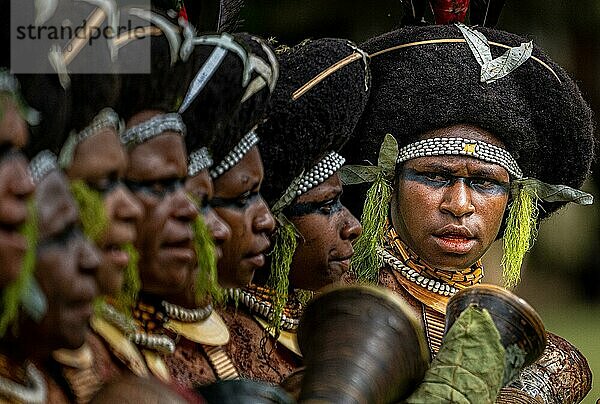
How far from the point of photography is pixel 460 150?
5.27 metres

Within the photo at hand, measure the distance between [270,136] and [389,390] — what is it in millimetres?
1141

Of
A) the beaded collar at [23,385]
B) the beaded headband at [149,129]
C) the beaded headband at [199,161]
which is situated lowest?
Answer: the beaded collar at [23,385]

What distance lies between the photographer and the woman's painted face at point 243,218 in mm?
4141

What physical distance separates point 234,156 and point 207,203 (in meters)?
0.29

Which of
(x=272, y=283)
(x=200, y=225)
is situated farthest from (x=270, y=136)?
(x=200, y=225)

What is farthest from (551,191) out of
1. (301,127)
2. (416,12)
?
(301,127)

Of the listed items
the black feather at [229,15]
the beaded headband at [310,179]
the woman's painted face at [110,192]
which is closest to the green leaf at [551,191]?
the beaded headband at [310,179]

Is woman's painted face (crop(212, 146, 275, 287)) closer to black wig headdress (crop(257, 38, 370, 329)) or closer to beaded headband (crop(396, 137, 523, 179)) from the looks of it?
black wig headdress (crop(257, 38, 370, 329))

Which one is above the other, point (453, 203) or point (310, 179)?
point (310, 179)

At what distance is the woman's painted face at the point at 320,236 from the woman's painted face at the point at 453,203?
1.80 ft

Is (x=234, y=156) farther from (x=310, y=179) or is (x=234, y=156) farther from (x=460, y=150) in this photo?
(x=460, y=150)

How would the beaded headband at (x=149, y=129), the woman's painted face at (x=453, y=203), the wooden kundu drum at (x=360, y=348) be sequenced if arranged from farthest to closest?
the woman's painted face at (x=453, y=203) → the wooden kundu drum at (x=360, y=348) → the beaded headband at (x=149, y=129)

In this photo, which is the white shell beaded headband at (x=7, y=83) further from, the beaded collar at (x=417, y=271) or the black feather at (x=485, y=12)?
the black feather at (x=485, y=12)

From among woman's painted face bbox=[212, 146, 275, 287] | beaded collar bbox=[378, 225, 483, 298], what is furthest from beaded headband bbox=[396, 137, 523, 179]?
woman's painted face bbox=[212, 146, 275, 287]
